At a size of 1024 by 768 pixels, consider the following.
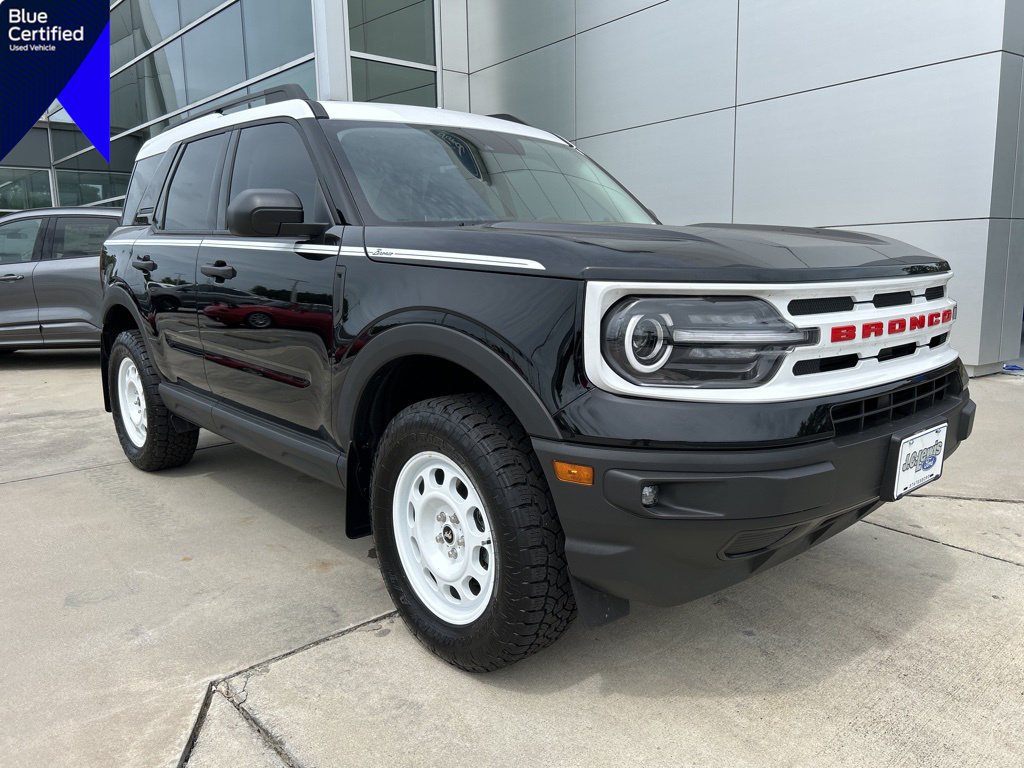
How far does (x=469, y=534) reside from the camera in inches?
89.4

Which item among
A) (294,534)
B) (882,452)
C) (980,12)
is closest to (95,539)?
(294,534)

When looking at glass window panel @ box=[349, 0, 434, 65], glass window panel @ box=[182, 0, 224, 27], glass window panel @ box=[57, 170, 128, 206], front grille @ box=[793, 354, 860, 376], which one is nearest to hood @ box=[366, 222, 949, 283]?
front grille @ box=[793, 354, 860, 376]

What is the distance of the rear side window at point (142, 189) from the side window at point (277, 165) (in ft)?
3.55

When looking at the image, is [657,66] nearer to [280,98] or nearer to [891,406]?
[280,98]

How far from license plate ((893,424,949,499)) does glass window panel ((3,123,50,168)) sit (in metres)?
21.3

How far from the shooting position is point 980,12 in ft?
20.4

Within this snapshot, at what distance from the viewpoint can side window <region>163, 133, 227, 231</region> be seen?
3.61 metres

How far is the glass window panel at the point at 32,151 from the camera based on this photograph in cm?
1836

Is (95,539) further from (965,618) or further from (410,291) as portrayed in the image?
(965,618)

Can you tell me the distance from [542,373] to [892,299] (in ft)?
3.63

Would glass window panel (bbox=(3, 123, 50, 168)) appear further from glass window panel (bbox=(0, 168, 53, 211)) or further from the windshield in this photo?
the windshield

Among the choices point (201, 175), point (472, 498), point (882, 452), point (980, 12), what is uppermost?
point (980, 12)


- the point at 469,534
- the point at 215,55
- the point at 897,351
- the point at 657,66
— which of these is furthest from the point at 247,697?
the point at 215,55

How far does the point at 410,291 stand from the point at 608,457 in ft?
2.84
